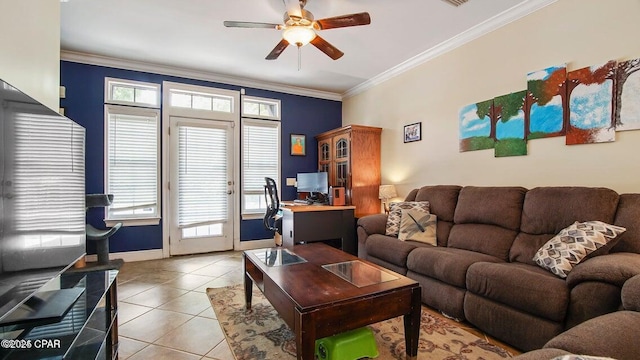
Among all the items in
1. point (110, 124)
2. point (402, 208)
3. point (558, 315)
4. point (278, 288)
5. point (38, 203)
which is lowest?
point (558, 315)

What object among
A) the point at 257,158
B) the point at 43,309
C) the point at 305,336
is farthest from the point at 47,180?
the point at 257,158

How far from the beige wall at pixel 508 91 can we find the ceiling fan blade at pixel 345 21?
1539 mm

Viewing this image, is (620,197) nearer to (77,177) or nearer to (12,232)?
(12,232)

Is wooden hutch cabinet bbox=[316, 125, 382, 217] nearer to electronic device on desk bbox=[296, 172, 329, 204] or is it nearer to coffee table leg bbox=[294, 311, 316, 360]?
electronic device on desk bbox=[296, 172, 329, 204]

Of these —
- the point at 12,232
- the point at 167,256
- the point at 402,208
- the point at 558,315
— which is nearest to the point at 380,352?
the point at 558,315

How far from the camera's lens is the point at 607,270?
1470 mm

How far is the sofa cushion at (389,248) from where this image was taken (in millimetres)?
2666

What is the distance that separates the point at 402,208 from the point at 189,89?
352cm

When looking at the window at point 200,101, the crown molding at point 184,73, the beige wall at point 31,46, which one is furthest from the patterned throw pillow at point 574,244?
the window at point 200,101

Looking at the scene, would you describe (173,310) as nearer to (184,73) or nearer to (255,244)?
(255,244)

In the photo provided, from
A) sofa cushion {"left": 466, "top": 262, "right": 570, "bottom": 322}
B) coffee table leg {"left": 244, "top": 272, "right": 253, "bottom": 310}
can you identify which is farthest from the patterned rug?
sofa cushion {"left": 466, "top": 262, "right": 570, "bottom": 322}

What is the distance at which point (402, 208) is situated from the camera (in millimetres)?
3193

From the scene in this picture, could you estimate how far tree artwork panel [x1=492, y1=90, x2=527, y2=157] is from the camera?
2645 millimetres

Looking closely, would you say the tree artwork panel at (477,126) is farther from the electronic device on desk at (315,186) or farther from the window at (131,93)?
the window at (131,93)
